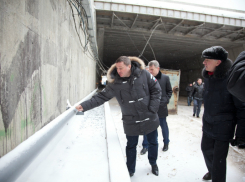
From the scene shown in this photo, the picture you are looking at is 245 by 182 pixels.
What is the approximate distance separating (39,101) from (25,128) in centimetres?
41

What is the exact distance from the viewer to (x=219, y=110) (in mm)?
1968

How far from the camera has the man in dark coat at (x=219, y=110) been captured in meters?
1.92

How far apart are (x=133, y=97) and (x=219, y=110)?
1.11 meters

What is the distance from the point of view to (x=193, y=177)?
2.48 metres

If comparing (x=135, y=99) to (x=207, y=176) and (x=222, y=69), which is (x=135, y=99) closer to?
(x=222, y=69)

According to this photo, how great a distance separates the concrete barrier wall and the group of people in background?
60cm

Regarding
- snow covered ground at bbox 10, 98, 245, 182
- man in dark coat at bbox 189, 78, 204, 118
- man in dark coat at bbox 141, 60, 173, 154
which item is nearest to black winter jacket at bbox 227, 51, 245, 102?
snow covered ground at bbox 10, 98, 245, 182

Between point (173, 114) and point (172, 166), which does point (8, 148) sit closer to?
point (172, 166)

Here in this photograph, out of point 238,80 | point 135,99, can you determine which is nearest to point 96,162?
point 135,99

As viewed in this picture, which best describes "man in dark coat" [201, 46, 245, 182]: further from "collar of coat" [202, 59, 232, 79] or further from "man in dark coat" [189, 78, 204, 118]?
"man in dark coat" [189, 78, 204, 118]

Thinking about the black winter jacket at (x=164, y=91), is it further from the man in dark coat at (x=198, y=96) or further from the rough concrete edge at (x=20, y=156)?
the man in dark coat at (x=198, y=96)

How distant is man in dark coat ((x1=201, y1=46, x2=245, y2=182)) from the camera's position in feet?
6.31

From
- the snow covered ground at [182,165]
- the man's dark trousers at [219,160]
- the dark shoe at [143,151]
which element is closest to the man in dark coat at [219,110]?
the man's dark trousers at [219,160]

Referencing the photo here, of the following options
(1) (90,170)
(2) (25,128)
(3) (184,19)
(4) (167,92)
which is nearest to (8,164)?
(2) (25,128)
